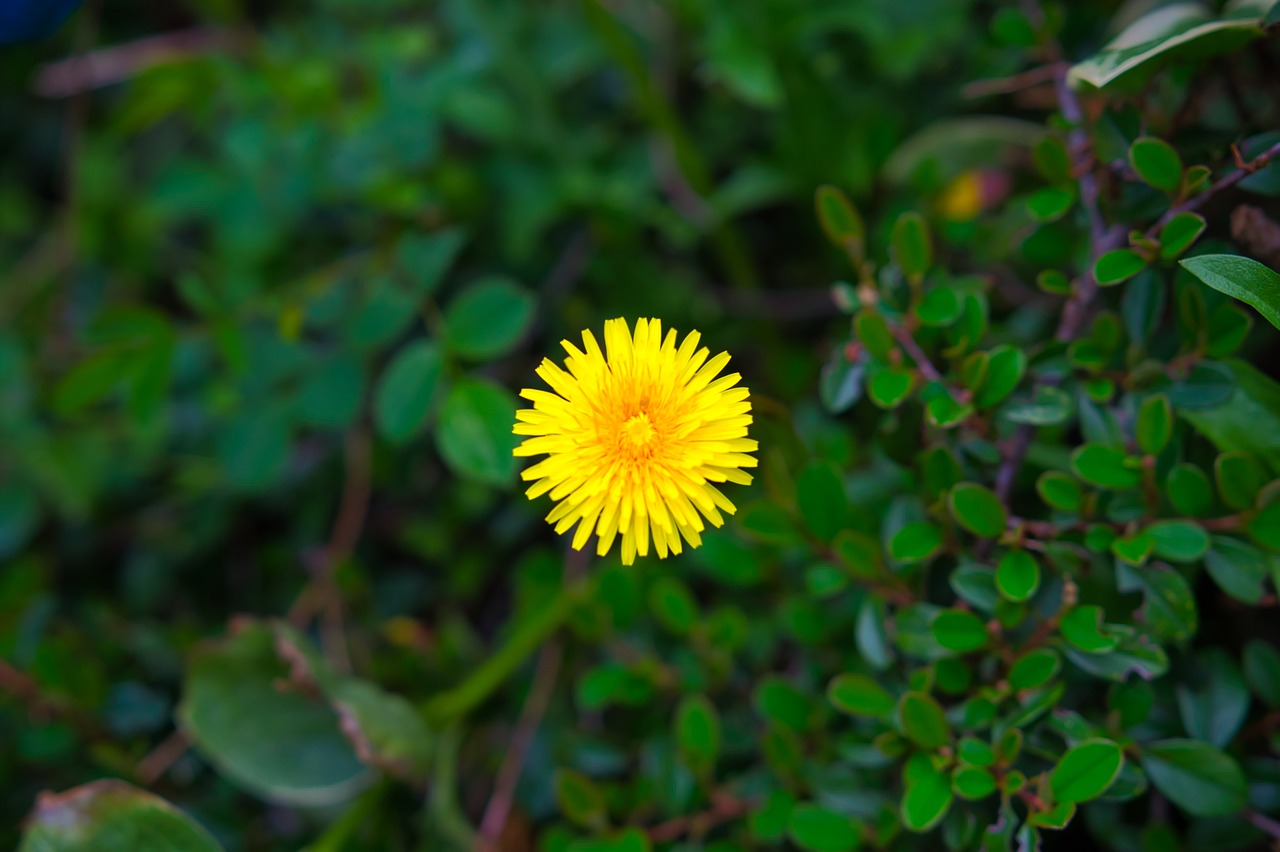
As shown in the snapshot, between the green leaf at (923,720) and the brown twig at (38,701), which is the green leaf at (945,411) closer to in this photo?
the green leaf at (923,720)

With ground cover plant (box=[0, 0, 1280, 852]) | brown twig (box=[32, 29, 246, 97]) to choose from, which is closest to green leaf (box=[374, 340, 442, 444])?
ground cover plant (box=[0, 0, 1280, 852])

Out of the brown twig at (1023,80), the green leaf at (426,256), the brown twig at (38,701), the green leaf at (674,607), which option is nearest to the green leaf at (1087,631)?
the green leaf at (674,607)

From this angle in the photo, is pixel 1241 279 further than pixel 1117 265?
No

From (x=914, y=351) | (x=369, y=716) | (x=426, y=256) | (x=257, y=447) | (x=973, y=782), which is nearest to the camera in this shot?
(x=973, y=782)

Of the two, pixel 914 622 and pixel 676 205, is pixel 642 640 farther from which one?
pixel 676 205

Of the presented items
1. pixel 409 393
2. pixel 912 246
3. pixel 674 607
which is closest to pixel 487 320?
pixel 409 393

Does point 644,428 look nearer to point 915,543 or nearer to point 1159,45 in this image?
point 915,543

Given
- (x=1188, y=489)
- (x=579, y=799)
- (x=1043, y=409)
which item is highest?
(x=1043, y=409)

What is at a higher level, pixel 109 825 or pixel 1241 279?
pixel 1241 279
